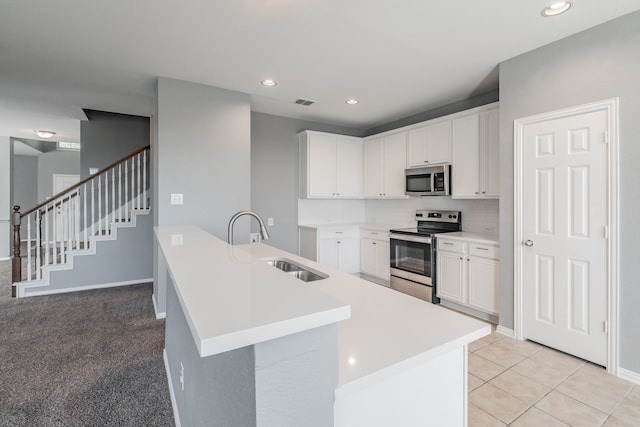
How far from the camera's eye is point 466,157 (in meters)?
3.73

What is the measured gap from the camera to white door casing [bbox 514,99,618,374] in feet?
7.61

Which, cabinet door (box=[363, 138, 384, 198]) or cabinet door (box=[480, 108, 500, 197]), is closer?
cabinet door (box=[480, 108, 500, 197])

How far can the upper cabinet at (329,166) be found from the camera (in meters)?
4.81

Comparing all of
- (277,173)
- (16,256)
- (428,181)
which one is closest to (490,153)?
(428,181)

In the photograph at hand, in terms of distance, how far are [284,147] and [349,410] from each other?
436cm

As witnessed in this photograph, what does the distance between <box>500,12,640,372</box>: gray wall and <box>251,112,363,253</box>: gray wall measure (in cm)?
305

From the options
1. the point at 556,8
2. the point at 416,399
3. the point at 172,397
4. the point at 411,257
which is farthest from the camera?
the point at 411,257

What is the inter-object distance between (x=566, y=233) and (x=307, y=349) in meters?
2.78

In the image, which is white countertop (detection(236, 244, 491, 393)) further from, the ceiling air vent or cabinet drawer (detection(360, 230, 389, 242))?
the ceiling air vent

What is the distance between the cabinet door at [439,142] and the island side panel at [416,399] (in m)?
3.28

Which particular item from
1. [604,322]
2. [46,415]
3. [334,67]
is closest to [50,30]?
[334,67]

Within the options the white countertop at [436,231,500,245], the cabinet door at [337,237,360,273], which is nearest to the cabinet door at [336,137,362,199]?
the cabinet door at [337,237,360,273]

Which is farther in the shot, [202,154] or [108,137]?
[108,137]

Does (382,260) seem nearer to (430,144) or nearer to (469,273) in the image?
(469,273)
